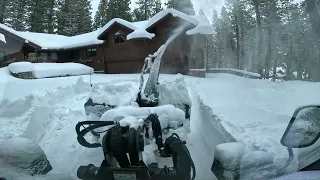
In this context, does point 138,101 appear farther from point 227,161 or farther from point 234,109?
point 234,109

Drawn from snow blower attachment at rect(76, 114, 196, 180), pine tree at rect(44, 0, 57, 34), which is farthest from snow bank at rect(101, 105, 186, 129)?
pine tree at rect(44, 0, 57, 34)

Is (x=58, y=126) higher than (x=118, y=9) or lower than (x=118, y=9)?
lower

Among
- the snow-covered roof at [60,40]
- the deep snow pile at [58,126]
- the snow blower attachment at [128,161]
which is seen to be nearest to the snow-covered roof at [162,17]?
the snow-covered roof at [60,40]

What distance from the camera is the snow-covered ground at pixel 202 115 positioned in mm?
3609

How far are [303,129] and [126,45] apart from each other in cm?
295

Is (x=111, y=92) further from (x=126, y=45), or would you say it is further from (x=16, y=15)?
(x=16, y=15)

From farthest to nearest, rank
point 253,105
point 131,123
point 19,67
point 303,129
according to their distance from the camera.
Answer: point 253,105 → point 19,67 → point 131,123 → point 303,129

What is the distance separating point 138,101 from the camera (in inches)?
162

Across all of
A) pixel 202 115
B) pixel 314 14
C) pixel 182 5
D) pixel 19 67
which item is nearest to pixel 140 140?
pixel 19 67

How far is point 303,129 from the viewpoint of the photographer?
6.59 ft

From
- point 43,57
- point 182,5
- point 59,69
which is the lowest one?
point 59,69

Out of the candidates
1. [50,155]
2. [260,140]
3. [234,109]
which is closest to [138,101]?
[50,155]

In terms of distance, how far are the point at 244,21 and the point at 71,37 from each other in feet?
7.97

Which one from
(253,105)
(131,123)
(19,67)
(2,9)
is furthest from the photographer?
(253,105)
